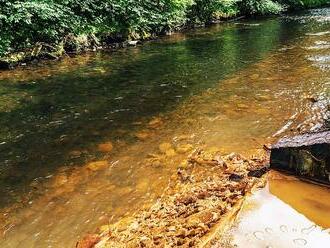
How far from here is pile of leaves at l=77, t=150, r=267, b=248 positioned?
12.1 ft

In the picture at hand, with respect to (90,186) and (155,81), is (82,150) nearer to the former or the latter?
(90,186)

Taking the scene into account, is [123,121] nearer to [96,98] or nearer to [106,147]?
[106,147]

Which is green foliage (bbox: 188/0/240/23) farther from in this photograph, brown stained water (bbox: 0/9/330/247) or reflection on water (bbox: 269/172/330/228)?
reflection on water (bbox: 269/172/330/228)

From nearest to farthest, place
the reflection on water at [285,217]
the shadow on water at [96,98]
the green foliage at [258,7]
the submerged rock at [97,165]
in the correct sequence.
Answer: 1. the reflection on water at [285,217]
2. the submerged rock at [97,165]
3. the shadow on water at [96,98]
4. the green foliage at [258,7]

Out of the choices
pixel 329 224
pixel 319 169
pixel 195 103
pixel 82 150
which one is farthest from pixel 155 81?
pixel 329 224

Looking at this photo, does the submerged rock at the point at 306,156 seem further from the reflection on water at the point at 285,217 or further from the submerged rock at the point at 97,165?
the submerged rock at the point at 97,165

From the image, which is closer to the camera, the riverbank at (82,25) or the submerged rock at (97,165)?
the submerged rock at (97,165)

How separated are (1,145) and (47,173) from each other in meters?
1.60

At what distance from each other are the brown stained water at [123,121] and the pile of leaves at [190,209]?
22cm

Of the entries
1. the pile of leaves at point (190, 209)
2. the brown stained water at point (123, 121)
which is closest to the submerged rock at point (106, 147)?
the brown stained water at point (123, 121)

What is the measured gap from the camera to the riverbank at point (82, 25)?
14.2 meters

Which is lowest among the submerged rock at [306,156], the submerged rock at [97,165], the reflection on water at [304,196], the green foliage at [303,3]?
the submerged rock at [97,165]

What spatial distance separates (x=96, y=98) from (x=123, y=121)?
1887mm

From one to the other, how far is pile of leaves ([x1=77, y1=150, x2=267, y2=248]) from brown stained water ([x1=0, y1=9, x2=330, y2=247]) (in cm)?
22
